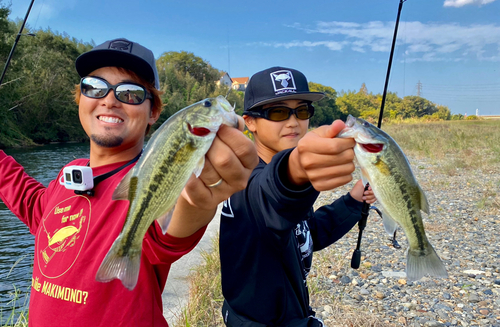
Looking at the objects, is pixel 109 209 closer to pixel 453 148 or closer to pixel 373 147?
pixel 373 147

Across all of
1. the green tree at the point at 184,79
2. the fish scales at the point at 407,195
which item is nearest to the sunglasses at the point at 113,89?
the fish scales at the point at 407,195

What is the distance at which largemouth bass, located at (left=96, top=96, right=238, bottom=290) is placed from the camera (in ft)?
4.68

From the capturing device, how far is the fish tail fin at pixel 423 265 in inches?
71.8

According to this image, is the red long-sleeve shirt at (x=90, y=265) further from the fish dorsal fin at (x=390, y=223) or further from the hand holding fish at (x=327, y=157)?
the fish dorsal fin at (x=390, y=223)

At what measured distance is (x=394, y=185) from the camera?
5.58ft

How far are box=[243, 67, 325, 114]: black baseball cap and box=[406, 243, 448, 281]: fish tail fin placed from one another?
157 centimetres

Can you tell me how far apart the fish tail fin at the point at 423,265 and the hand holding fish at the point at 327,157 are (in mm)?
716

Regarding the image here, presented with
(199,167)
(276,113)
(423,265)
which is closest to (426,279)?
(423,265)

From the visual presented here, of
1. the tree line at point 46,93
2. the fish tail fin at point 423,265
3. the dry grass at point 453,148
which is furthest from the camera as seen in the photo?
the tree line at point 46,93

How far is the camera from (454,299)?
175 inches

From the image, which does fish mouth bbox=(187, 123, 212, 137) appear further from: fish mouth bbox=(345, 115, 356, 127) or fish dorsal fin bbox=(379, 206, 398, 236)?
fish dorsal fin bbox=(379, 206, 398, 236)

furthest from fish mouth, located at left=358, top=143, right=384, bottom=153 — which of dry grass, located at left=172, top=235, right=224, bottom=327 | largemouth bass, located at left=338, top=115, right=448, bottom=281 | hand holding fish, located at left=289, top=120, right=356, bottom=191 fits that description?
dry grass, located at left=172, top=235, right=224, bottom=327

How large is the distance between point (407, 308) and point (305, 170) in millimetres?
3688

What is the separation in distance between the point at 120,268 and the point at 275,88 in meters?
2.01
